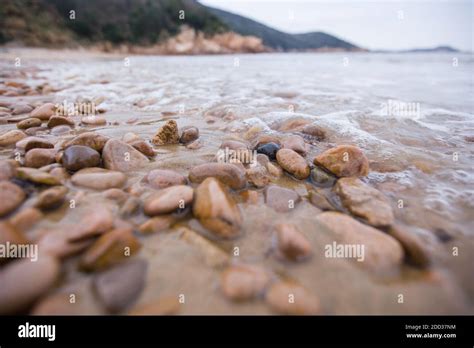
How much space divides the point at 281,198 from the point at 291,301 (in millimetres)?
681

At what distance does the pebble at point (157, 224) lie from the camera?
1241mm

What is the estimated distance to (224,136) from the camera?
2.59 m

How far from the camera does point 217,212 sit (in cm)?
128

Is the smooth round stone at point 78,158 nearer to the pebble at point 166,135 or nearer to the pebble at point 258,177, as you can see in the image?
the pebble at point 166,135

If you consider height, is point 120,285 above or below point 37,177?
below

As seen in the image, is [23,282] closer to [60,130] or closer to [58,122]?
[60,130]

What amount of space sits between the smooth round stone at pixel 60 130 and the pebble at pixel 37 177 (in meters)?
1.16

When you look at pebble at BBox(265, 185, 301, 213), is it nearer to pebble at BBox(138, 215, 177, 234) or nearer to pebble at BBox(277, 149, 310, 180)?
pebble at BBox(277, 149, 310, 180)

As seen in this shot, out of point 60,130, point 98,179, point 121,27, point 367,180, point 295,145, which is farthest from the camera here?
point 121,27

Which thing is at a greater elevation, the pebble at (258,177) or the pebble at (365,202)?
the pebble at (258,177)

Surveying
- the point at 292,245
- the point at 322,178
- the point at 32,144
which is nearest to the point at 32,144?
the point at 32,144

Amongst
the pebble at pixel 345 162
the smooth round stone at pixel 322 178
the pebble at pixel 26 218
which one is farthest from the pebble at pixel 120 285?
the pebble at pixel 345 162
